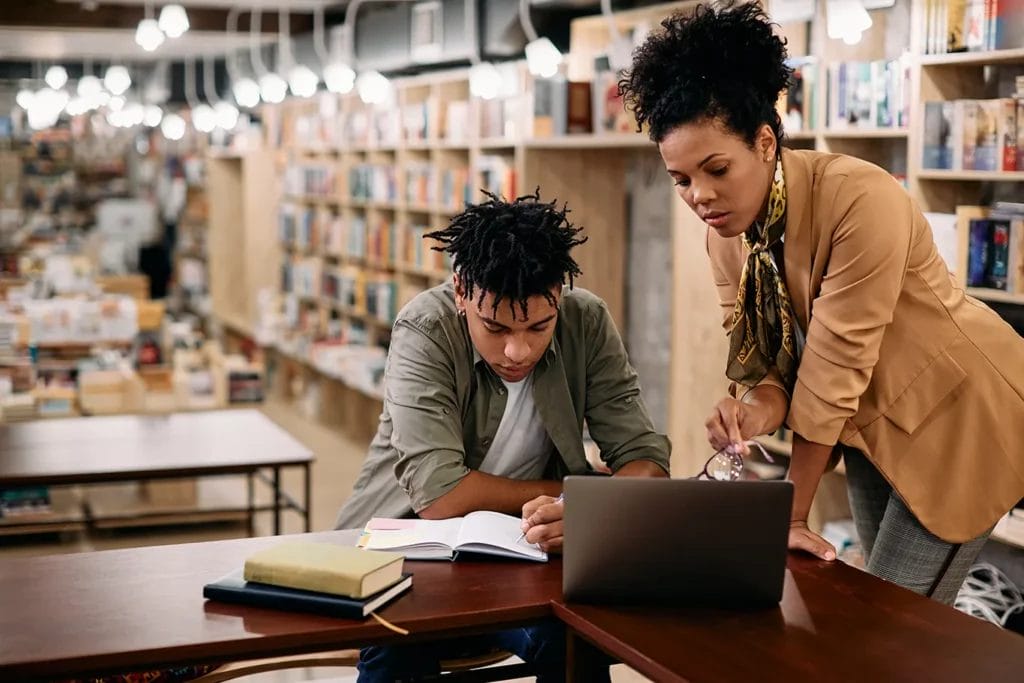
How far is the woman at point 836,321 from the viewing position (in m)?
2.12

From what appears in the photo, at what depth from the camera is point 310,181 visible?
9539 mm

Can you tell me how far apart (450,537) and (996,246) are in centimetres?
226

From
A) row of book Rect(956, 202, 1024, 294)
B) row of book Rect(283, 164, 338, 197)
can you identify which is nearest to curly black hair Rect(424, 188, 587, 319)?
row of book Rect(956, 202, 1024, 294)

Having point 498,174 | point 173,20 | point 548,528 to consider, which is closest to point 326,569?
point 548,528

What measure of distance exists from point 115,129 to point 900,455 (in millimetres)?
15962

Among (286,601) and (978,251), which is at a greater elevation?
(978,251)

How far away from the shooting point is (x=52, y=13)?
916 cm

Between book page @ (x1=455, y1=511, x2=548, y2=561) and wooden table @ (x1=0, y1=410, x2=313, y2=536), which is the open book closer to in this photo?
book page @ (x1=455, y1=511, x2=548, y2=561)

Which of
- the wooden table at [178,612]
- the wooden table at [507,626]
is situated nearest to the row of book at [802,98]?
the wooden table at [507,626]

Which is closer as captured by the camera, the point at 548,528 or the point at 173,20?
the point at 548,528

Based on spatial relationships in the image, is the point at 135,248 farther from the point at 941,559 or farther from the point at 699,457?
the point at 941,559

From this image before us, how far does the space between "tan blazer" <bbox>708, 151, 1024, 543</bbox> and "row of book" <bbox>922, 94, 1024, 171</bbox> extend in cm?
157

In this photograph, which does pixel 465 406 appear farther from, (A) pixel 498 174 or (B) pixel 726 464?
(A) pixel 498 174

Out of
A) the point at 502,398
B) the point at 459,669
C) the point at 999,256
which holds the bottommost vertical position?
the point at 459,669
